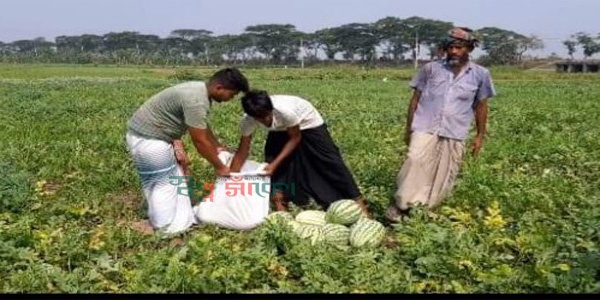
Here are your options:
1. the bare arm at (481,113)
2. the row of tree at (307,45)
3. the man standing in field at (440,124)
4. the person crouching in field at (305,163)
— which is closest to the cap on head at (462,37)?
the man standing in field at (440,124)

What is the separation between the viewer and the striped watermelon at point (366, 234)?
17.2 ft

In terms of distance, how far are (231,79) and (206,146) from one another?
2.07ft

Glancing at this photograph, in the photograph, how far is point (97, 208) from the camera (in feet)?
21.4

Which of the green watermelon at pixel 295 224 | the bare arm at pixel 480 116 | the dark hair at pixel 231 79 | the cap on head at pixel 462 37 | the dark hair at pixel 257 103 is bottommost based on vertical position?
the green watermelon at pixel 295 224

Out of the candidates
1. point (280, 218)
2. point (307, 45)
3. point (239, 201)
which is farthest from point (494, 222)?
point (307, 45)

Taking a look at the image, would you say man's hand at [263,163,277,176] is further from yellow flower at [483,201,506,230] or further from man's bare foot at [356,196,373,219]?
yellow flower at [483,201,506,230]

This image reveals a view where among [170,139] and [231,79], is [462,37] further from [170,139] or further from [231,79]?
[170,139]

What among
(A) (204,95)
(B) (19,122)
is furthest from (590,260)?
(B) (19,122)

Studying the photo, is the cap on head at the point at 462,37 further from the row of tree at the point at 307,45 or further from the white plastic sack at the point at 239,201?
the row of tree at the point at 307,45

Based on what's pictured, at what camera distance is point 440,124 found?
6113 mm

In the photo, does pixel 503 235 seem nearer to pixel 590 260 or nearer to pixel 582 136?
pixel 590 260

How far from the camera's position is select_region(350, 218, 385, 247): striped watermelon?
5246 mm

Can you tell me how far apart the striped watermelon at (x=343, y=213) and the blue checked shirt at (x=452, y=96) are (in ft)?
3.61
